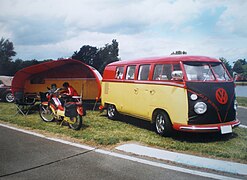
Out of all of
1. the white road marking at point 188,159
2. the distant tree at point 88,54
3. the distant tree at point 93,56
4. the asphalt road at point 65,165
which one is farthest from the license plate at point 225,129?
the distant tree at point 88,54

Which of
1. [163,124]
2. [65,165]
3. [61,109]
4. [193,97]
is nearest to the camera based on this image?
[65,165]

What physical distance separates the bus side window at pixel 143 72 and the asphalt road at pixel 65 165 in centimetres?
320

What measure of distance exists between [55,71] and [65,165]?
10072mm

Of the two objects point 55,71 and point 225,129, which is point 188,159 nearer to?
point 225,129

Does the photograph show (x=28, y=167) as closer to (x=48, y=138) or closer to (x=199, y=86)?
(x=48, y=138)

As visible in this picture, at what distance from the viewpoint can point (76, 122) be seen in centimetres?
837

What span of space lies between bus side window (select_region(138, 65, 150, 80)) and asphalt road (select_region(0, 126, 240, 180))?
320 centimetres

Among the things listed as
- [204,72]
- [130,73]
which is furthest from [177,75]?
[130,73]

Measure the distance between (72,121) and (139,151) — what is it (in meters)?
3.17

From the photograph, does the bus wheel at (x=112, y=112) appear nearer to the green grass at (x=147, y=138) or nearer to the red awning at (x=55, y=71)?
the green grass at (x=147, y=138)

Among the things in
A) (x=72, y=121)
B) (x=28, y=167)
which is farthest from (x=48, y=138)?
(x=28, y=167)

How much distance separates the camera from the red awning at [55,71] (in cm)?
1248

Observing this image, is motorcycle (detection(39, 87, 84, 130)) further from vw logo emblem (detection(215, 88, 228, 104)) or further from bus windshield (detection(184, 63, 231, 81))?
vw logo emblem (detection(215, 88, 228, 104))

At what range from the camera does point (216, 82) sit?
6.88 m
